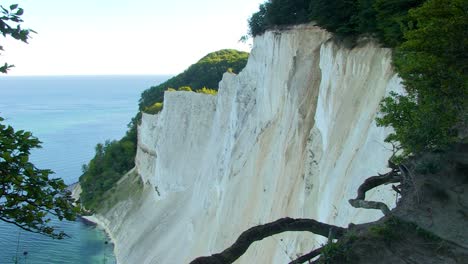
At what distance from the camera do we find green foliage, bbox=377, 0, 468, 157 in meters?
7.37

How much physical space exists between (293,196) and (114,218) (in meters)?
25.8

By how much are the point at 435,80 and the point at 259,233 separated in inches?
188

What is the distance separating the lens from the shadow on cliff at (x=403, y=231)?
4773mm

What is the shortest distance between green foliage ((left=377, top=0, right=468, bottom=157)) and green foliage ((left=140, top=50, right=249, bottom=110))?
130 ft

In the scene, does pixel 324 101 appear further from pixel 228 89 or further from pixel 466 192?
pixel 228 89

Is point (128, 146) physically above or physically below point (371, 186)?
below

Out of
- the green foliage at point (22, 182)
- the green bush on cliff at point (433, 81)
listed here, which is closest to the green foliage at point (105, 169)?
the green bush on cliff at point (433, 81)

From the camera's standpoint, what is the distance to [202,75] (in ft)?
161

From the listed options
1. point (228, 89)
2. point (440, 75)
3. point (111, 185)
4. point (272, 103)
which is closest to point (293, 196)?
point (272, 103)

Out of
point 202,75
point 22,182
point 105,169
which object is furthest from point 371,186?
point 202,75

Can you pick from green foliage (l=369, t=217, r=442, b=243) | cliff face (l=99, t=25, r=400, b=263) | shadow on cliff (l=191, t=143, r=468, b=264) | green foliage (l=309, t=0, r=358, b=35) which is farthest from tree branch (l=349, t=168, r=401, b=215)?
green foliage (l=309, t=0, r=358, b=35)

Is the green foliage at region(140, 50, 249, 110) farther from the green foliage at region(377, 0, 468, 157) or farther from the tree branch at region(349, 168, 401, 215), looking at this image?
the tree branch at region(349, 168, 401, 215)

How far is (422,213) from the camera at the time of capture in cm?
607

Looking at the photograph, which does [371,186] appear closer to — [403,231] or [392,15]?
[403,231]
